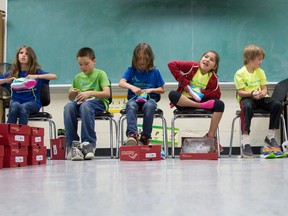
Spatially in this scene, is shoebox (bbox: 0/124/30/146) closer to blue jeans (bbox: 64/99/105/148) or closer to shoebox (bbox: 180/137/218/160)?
blue jeans (bbox: 64/99/105/148)

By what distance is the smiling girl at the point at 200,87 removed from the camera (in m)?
3.04

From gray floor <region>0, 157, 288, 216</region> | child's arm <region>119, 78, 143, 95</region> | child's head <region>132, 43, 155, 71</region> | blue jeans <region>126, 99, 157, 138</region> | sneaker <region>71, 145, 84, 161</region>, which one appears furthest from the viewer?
child's head <region>132, 43, 155, 71</region>

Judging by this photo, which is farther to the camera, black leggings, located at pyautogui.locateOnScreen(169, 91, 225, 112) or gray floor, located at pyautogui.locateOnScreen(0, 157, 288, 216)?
black leggings, located at pyautogui.locateOnScreen(169, 91, 225, 112)

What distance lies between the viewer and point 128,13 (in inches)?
165

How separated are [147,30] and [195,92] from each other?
134cm

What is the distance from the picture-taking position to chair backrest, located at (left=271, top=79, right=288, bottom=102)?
3.71 m

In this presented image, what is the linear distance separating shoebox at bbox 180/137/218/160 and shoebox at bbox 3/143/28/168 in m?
1.08

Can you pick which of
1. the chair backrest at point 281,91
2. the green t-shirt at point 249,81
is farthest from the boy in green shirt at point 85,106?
the chair backrest at point 281,91

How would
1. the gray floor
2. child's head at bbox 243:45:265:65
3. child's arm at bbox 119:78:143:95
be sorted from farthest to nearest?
child's head at bbox 243:45:265:65 < child's arm at bbox 119:78:143:95 < the gray floor

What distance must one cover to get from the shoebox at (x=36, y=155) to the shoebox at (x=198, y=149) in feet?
3.07

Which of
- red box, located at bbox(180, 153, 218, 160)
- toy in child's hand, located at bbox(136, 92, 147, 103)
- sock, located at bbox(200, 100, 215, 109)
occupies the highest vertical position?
toy in child's hand, located at bbox(136, 92, 147, 103)

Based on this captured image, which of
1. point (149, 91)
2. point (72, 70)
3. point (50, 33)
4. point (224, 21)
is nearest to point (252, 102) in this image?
point (149, 91)

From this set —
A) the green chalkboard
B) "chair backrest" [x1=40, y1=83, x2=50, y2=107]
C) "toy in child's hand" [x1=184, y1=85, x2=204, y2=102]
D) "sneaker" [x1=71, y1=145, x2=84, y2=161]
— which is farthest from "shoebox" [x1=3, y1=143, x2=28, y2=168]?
the green chalkboard

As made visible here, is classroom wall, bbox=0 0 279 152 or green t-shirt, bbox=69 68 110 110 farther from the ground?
green t-shirt, bbox=69 68 110 110
